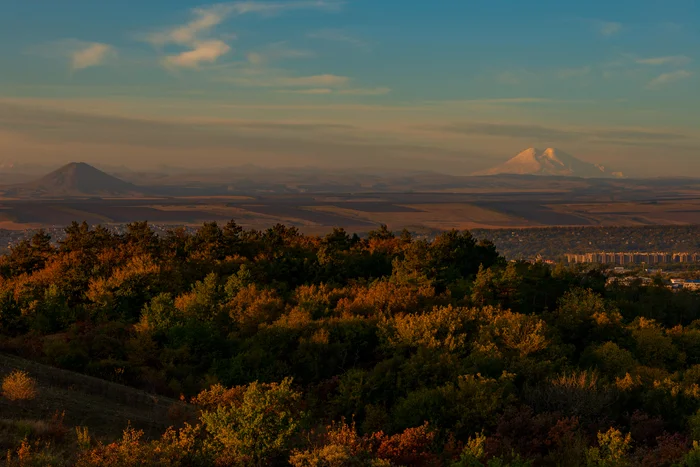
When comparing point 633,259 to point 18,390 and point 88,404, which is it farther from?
point 18,390

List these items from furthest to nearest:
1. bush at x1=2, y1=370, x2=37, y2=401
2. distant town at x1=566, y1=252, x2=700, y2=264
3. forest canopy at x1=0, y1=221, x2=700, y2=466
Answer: distant town at x1=566, y1=252, x2=700, y2=264 < bush at x1=2, y1=370, x2=37, y2=401 < forest canopy at x1=0, y1=221, x2=700, y2=466

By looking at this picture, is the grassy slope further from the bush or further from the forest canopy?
the forest canopy

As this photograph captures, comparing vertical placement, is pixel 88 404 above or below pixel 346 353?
above

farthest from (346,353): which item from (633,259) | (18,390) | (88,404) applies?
(633,259)

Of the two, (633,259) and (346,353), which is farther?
(633,259)

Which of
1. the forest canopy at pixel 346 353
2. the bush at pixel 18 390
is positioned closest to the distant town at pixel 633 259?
the forest canopy at pixel 346 353

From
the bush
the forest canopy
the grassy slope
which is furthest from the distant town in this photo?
the bush

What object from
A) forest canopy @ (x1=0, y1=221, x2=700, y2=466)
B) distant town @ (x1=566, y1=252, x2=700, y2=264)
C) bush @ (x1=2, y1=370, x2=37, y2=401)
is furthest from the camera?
distant town @ (x1=566, y1=252, x2=700, y2=264)

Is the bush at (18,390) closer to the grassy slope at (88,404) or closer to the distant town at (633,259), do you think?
the grassy slope at (88,404)

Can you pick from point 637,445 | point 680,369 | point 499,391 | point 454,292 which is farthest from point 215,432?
point 454,292

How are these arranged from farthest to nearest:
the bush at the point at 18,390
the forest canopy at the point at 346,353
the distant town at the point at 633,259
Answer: the distant town at the point at 633,259 → the bush at the point at 18,390 → the forest canopy at the point at 346,353

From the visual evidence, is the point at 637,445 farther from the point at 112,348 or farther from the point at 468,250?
the point at 468,250

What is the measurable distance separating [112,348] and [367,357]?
14.2 metres

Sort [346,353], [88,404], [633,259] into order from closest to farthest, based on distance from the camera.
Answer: [88,404] < [346,353] < [633,259]
